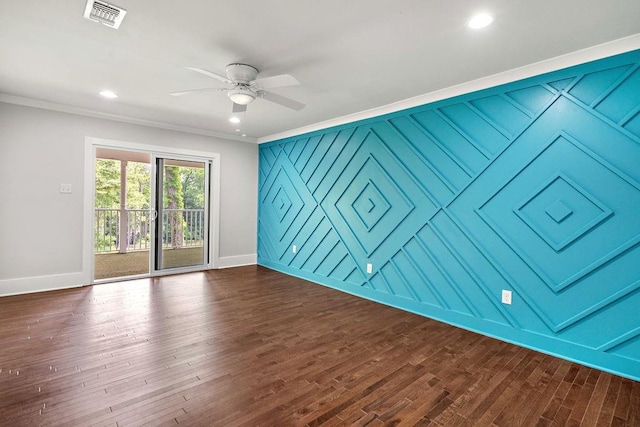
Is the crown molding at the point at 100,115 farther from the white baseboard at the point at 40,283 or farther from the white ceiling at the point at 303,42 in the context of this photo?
the white baseboard at the point at 40,283

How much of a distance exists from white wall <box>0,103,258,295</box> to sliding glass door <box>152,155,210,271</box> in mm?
835

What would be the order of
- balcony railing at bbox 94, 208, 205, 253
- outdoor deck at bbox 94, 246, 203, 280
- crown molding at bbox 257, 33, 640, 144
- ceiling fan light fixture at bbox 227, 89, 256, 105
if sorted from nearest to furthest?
crown molding at bbox 257, 33, 640, 144, ceiling fan light fixture at bbox 227, 89, 256, 105, outdoor deck at bbox 94, 246, 203, 280, balcony railing at bbox 94, 208, 205, 253

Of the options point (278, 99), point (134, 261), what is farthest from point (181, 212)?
point (278, 99)

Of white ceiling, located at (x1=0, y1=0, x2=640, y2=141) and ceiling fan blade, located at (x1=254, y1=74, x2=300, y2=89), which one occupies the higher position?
white ceiling, located at (x1=0, y1=0, x2=640, y2=141)

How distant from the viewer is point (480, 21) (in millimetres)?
2123

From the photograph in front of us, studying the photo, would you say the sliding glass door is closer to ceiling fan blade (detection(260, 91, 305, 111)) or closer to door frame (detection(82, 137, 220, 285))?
door frame (detection(82, 137, 220, 285))

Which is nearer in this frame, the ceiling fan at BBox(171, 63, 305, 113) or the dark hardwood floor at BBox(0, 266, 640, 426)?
the dark hardwood floor at BBox(0, 266, 640, 426)

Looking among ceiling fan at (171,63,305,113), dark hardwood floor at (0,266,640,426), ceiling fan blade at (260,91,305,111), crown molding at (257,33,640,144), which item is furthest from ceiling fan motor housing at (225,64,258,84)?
dark hardwood floor at (0,266,640,426)

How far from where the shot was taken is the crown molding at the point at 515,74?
7.70ft

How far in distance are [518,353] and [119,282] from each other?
204 inches

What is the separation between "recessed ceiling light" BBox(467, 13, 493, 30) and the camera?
6.79 feet

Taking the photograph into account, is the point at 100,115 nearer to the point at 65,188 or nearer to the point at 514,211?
the point at 65,188

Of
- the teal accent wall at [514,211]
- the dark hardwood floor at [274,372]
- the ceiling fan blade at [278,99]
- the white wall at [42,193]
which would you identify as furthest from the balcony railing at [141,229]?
the ceiling fan blade at [278,99]

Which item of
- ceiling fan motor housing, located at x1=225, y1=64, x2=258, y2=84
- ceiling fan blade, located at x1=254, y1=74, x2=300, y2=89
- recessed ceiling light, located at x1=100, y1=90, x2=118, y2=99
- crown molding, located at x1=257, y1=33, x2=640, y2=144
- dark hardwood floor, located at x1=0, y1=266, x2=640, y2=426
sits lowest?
dark hardwood floor, located at x1=0, y1=266, x2=640, y2=426
